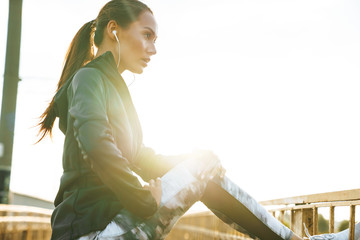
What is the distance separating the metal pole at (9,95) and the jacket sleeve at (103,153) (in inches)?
164

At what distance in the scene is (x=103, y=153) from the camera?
1975 mm

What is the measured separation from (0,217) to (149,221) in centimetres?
302

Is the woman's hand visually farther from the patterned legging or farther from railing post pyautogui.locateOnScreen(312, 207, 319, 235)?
railing post pyautogui.locateOnScreen(312, 207, 319, 235)

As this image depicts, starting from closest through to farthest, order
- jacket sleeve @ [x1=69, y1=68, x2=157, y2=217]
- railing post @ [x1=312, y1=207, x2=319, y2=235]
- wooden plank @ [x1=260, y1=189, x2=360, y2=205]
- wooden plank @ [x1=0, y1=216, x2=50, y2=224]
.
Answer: jacket sleeve @ [x1=69, y1=68, x2=157, y2=217] < wooden plank @ [x1=260, y1=189, x2=360, y2=205] < railing post @ [x1=312, y1=207, x2=319, y2=235] < wooden plank @ [x1=0, y1=216, x2=50, y2=224]

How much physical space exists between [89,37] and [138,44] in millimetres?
394

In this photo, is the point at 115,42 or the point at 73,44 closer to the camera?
the point at 115,42

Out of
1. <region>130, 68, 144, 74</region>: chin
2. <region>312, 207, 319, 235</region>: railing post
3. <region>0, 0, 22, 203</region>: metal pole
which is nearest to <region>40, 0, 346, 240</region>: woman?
<region>130, 68, 144, 74</region>: chin

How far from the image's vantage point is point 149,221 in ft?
7.07

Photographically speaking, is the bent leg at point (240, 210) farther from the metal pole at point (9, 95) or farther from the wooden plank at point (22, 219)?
the metal pole at point (9, 95)

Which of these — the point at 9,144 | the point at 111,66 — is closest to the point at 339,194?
the point at 111,66

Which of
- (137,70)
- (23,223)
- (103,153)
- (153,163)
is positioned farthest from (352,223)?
(23,223)

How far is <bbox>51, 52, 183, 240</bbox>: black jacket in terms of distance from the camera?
2002 millimetres

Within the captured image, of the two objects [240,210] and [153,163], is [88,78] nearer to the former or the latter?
[153,163]

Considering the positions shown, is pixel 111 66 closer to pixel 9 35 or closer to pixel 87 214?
pixel 87 214
